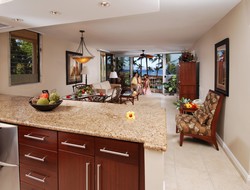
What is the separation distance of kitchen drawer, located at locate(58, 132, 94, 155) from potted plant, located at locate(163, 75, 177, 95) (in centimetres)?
889

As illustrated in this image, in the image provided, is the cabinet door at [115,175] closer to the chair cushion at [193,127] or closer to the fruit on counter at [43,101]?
the fruit on counter at [43,101]

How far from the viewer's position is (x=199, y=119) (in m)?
3.39

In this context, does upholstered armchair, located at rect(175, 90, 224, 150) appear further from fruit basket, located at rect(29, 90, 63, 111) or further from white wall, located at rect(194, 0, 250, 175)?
fruit basket, located at rect(29, 90, 63, 111)

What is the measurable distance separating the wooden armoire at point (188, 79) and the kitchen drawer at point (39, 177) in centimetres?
445

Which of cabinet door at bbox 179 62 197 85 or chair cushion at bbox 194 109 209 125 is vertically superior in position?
cabinet door at bbox 179 62 197 85

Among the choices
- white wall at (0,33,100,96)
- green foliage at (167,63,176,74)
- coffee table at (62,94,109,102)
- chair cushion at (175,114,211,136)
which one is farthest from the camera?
green foliage at (167,63,176,74)

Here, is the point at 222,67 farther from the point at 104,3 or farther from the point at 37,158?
the point at 37,158

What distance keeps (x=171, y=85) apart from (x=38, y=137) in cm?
911

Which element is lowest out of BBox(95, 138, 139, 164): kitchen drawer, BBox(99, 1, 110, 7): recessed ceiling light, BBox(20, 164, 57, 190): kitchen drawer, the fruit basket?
BBox(20, 164, 57, 190): kitchen drawer

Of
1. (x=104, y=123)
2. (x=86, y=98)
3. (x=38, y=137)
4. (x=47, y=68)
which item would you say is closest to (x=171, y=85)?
(x=86, y=98)

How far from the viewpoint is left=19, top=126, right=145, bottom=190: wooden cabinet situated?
1.36 meters

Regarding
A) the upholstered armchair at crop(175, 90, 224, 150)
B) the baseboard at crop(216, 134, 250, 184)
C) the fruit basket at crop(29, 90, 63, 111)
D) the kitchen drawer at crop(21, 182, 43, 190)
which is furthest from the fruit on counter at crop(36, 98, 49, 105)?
the baseboard at crop(216, 134, 250, 184)

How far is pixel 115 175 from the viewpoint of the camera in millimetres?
1400

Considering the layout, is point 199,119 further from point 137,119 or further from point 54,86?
point 54,86
